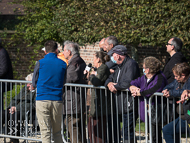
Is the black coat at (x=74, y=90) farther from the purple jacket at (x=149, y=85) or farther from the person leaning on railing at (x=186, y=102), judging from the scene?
the person leaning on railing at (x=186, y=102)

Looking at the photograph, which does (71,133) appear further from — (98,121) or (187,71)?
(187,71)

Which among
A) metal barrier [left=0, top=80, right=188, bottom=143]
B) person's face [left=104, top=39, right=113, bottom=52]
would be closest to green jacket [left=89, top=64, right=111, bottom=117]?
metal barrier [left=0, top=80, right=188, bottom=143]

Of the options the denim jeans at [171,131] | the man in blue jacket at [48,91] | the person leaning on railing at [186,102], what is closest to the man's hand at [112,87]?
the man in blue jacket at [48,91]

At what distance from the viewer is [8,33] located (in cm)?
1388

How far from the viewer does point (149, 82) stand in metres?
4.89

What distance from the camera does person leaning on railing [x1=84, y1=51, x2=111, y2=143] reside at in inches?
209

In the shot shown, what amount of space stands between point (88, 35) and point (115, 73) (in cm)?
454

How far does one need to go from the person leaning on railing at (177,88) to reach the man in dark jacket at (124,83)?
0.61 meters

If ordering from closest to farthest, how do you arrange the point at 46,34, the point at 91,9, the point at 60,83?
the point at 60,83
the point at 91,9
the point at 46,34

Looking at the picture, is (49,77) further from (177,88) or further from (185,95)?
(185,95)

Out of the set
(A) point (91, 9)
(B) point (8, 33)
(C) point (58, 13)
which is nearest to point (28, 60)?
(B) point (8, 33)

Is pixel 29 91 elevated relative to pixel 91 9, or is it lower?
lower

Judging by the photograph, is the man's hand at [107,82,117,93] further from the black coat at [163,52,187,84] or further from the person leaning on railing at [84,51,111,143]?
the black coat at [163,52,187,84]

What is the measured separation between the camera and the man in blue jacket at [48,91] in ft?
16.3
